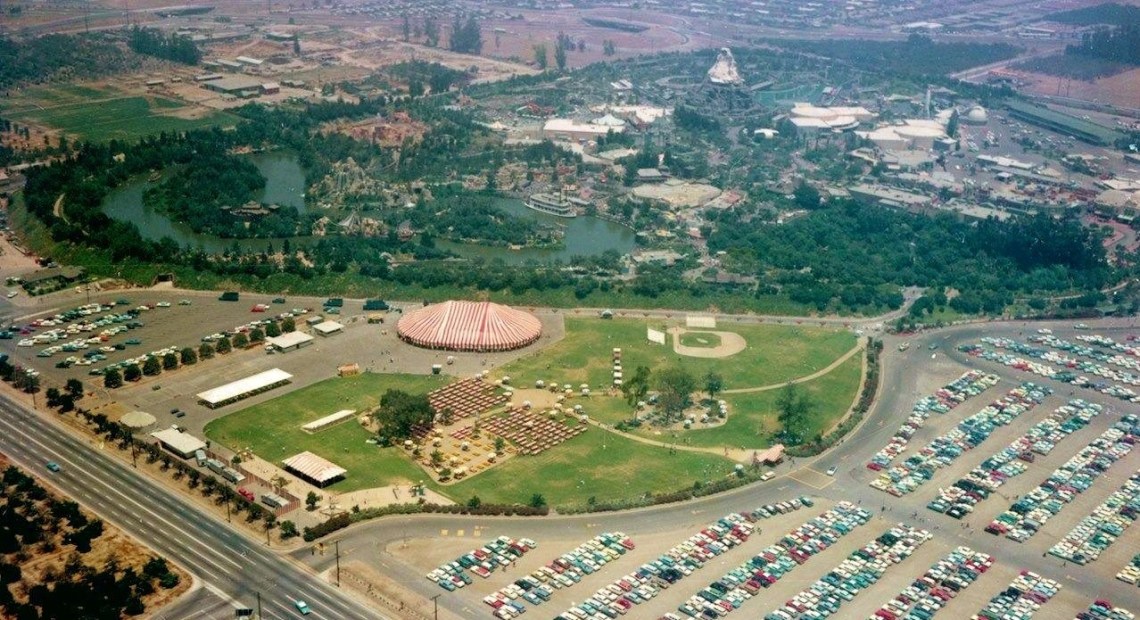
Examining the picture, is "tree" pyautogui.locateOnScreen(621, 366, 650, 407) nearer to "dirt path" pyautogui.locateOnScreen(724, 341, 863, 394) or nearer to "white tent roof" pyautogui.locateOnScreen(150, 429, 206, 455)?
"dirt path" pyautogui.locateOnScreen(724, 341, 863, 394)

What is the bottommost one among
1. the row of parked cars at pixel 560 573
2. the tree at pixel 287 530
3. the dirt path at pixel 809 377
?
the row of parked cars at pixel 560 573

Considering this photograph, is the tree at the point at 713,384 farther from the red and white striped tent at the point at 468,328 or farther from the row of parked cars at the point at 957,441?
the red and white striped tent at the point at 468,328

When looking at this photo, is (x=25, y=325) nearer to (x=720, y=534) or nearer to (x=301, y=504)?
(x=301, y=504)

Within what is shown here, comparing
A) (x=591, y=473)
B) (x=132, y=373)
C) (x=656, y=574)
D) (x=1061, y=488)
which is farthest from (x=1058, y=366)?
(x=132, y=373)

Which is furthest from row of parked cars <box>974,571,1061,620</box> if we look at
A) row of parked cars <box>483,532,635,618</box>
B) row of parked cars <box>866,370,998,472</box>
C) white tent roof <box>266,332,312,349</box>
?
white tent roof <box>266,332,312,349</box>

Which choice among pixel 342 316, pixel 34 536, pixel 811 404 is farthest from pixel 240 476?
pixel 811 404

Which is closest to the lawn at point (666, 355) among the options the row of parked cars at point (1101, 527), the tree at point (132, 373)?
the row of parked cars at point (1101, 527)

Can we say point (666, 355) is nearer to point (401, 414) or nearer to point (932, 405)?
point (932, 405)
